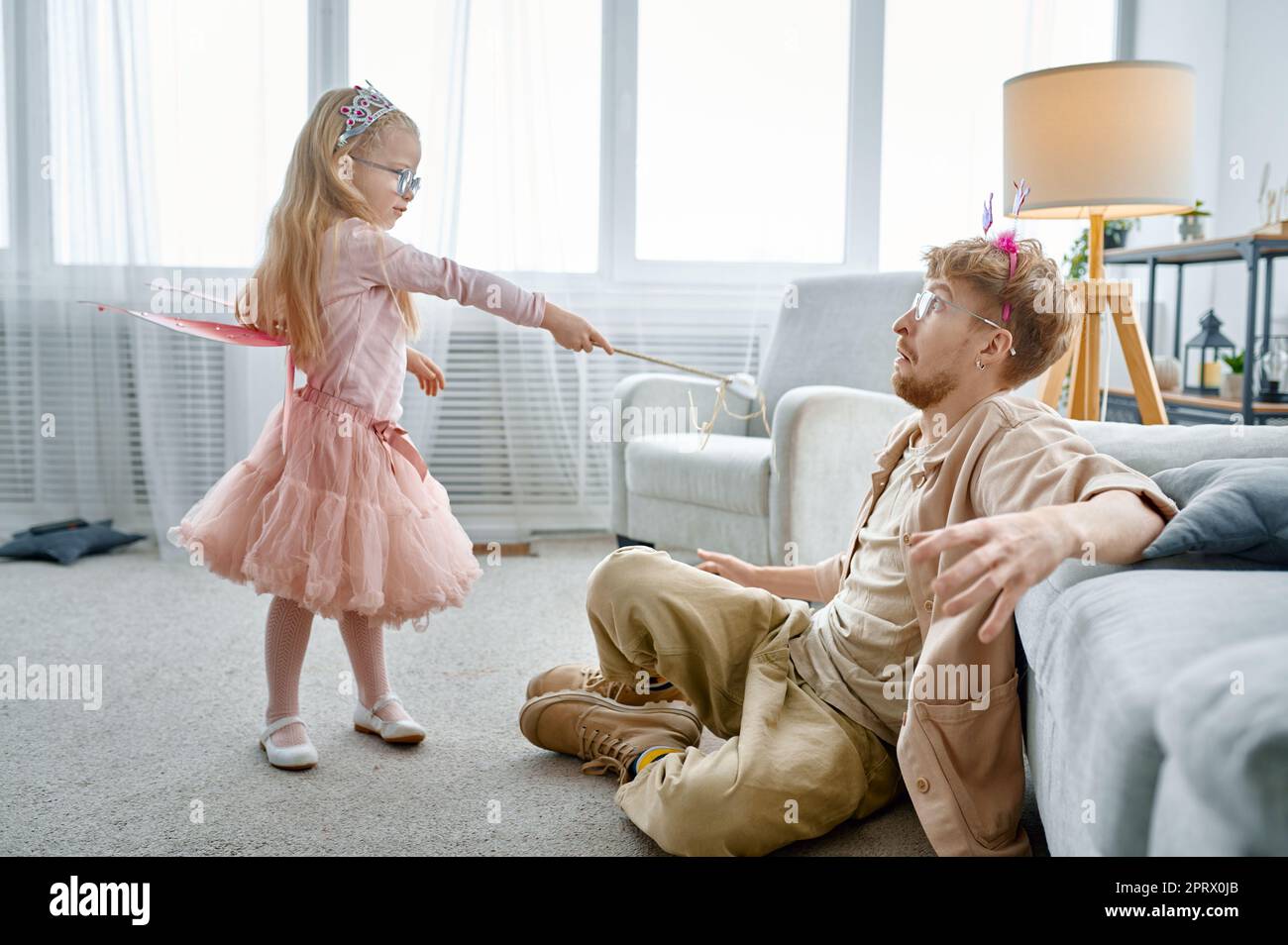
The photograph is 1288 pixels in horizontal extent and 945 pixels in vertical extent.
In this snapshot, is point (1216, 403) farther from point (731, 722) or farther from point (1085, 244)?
point (731, 722)

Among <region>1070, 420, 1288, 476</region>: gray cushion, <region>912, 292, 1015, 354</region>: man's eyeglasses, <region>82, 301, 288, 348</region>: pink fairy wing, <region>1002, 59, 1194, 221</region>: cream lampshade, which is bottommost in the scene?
<region>1070, 420, 1288, 476</region>: gray cushion

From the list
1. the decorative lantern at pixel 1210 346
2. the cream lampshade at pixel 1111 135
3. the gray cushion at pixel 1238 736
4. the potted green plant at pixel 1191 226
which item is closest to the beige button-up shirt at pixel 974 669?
the gray cushion at pixel 1238 736

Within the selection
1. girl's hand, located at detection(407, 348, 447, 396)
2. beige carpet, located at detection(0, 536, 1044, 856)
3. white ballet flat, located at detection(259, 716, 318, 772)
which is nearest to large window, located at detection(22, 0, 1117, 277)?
beige carpet, located at detection(0, 536, 1044, 856)

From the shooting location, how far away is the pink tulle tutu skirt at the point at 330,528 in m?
1.68

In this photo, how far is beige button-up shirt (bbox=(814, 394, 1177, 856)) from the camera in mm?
1223

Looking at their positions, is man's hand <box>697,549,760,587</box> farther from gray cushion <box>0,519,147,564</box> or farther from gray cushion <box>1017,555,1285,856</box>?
gray cushion <box>0,519,147,564</box>

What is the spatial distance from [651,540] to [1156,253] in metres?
1.68

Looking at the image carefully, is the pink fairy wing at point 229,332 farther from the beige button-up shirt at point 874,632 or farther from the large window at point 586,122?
the large window at point 586,122

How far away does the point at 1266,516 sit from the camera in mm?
1105

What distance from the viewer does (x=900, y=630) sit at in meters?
1.42

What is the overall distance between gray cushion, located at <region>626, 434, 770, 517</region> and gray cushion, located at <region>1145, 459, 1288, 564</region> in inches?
58.9

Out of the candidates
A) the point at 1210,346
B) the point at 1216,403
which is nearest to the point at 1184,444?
the point at 1216,403

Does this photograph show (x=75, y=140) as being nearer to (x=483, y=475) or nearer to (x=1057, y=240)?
(x=483, y=475)
